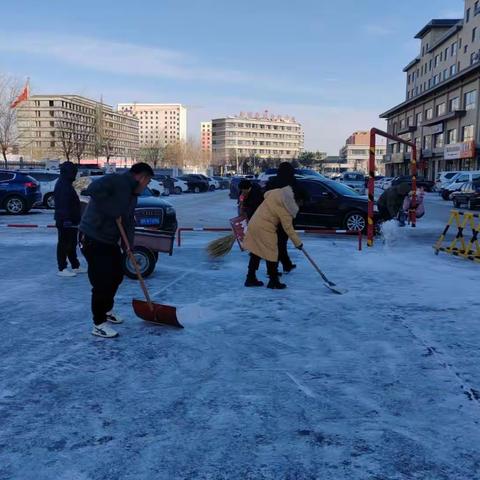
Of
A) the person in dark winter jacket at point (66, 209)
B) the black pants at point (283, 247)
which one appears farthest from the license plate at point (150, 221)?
the black pants at point (283, 247)

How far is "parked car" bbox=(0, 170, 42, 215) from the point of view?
1920 cm

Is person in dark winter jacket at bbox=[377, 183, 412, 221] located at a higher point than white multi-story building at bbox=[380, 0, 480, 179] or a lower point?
lower

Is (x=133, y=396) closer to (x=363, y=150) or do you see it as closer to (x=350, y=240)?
(x=350, y=240)

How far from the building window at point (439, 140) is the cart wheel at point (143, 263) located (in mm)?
62304

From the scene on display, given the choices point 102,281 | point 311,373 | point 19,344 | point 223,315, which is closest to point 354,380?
point 311,373

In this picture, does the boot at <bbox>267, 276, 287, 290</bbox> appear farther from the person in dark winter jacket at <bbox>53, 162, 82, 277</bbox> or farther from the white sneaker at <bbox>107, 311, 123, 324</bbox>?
the person in dark winter jacket at <bbox>53, 162, 82, 277</bbox>

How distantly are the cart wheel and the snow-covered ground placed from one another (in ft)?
1.79

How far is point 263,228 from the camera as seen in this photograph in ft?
23.3

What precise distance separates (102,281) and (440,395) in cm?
323

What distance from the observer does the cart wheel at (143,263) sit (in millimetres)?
8102

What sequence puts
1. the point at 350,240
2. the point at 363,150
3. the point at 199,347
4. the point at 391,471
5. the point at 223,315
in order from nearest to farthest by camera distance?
the point at 391,471
the point at 199,347
the point at 223,315
the point at 350,240
the point at 363,150

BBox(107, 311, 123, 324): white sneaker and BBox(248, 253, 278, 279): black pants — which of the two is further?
BBox(248, 253, 278, 279): black pants

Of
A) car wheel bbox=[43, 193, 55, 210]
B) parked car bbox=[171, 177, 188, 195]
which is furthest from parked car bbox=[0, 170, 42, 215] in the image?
parked car bbox=[171, 177, 188, 195]

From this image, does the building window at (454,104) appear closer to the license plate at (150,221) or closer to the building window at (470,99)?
the building window at (470,99)
